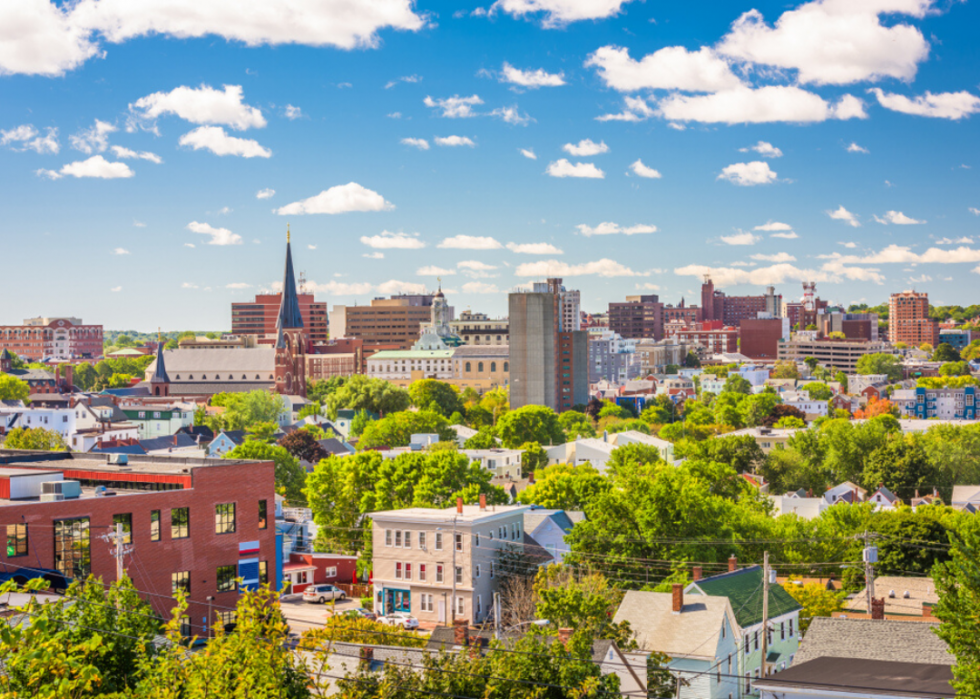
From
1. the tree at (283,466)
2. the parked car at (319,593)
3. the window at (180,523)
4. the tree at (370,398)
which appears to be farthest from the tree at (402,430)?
the window at (180,523)

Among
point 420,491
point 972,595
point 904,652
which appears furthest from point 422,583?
point 972,595

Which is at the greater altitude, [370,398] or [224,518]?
[224,518]

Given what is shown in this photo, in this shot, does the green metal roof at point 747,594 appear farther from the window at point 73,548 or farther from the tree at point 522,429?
Result: the tree at point 522,429

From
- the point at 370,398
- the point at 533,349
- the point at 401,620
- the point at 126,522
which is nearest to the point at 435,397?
the point at 370,398

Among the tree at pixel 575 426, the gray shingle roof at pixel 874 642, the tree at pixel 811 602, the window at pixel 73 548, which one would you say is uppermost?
the window at pixel 73 548

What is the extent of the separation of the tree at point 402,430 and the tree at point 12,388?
65.8 metres

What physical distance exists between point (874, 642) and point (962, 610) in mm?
9563

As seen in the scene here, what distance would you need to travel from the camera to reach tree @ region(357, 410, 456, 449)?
124750mm

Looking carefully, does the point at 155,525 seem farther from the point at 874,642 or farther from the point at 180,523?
the point at 874,642

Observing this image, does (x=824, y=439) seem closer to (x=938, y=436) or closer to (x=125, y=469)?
(x=938, y=436)

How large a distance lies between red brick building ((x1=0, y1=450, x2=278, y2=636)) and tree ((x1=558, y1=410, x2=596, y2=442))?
292 ft

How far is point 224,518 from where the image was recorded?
144 ft

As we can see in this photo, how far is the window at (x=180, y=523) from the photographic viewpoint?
137 feet

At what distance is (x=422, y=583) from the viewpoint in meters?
52.2
